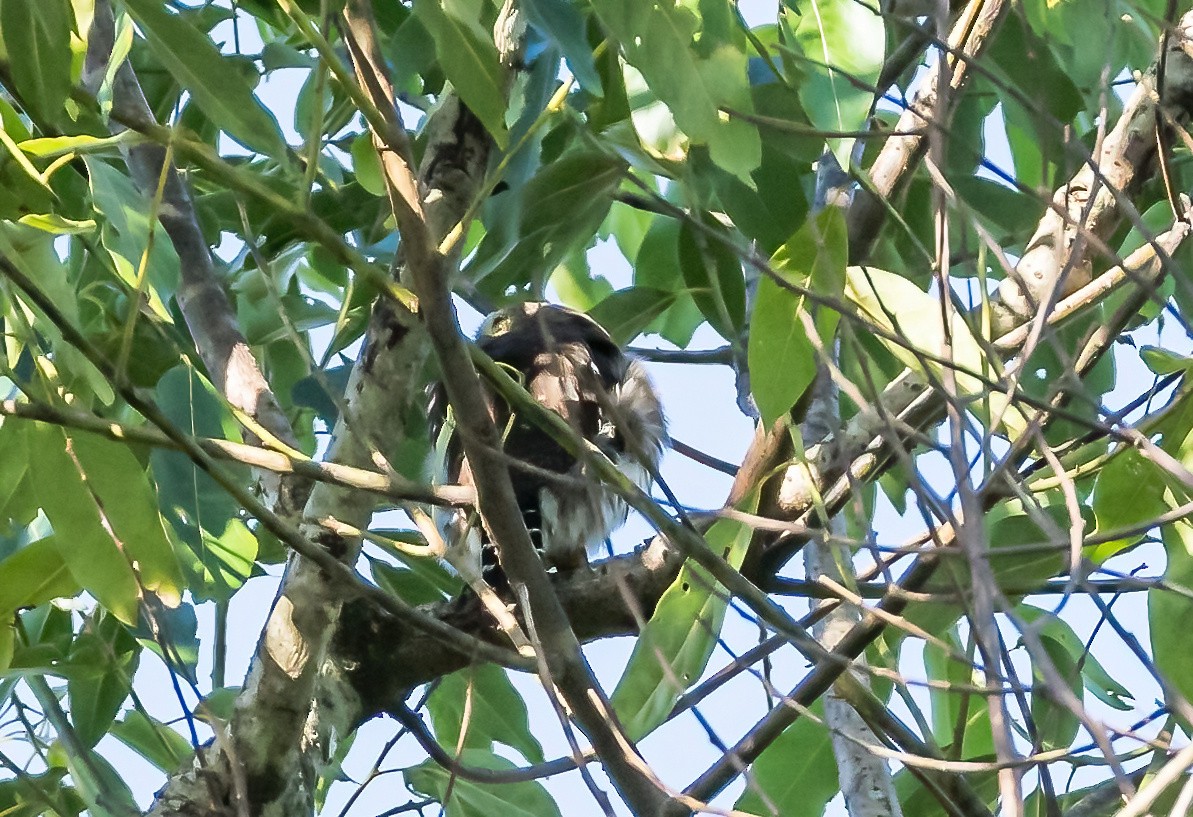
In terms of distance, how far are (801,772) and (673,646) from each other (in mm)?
756

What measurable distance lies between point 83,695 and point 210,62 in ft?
4.42

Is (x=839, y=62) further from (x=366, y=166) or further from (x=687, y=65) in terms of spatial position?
(x=366, y=166)

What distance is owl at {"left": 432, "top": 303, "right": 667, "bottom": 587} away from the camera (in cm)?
273

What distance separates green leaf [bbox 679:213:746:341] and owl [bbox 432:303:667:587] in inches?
13.0

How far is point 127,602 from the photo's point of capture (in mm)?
1519

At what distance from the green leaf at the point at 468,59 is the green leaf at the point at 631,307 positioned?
3.90ft

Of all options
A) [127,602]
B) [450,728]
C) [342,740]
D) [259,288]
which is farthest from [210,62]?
[450,728]

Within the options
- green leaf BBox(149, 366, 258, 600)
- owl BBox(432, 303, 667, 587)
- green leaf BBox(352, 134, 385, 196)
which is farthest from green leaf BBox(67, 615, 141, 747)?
green leaf BBox(352, 134, 385, 196)

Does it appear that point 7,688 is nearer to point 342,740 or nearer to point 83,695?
point 83,695

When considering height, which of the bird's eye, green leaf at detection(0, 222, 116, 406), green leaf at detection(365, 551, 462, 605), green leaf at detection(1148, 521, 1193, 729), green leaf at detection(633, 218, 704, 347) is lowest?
green leaf at detection(1148, 521, 1193, 729)

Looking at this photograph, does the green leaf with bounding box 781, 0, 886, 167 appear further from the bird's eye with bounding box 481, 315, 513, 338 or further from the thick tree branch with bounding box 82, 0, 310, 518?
the bird's eye with bounding box 481, 315, 513, 338

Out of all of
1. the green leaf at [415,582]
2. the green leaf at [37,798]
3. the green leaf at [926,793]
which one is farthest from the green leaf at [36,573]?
the green leaf at [926,793]

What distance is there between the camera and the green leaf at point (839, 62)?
1.45 meters

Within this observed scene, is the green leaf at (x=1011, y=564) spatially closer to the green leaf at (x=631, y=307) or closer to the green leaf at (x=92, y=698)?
the green leaf at (x=631, y=307)
